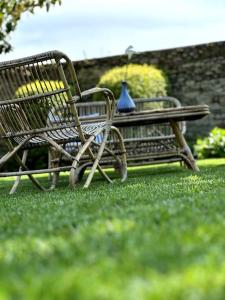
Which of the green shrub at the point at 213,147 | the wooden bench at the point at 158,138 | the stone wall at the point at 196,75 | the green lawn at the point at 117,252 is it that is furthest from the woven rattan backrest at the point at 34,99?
the stone wall at the point at 196,75

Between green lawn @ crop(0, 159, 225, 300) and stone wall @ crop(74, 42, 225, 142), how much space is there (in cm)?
783

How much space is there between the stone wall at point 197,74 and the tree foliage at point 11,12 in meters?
4.79

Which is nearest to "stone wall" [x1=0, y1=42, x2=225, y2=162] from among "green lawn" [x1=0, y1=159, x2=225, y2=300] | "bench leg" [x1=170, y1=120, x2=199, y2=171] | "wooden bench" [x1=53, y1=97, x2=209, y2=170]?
"wooden bench" [x1=53, y1=97, x2=209, y2=170]

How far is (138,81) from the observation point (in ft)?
31.0

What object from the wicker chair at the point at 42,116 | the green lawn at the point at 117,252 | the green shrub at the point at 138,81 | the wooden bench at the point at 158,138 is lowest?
the green shrub at the point at 138,81

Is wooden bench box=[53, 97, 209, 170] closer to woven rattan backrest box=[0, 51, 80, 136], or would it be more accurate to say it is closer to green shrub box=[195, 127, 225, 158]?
woven rattan backrest box=[0, 51, 80, 136]

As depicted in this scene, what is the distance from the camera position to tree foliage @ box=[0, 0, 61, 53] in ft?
17.1

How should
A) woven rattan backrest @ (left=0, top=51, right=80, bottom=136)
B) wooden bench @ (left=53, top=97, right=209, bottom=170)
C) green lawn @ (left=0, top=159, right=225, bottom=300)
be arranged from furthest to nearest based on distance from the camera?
1. wooden bench @ (left=53, top=97, right=209, bottom=170)
2. woven rattan backrest @ (left=0, top=51, right=80, bottom=136)
3. green lawn @ (left=0, top=159, right=225, bottom=300)

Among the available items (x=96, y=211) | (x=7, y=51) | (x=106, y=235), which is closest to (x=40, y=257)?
(x=106, y=235)

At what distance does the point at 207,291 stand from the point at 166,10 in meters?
10.3

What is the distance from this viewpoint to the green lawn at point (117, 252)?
1.11 m

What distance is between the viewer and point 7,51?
17.1 feet

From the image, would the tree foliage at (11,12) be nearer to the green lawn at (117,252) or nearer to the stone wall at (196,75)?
the green lawn at (117,252)

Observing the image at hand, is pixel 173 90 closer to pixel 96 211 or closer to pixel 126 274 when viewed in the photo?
pixel 96 211
